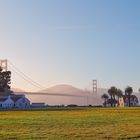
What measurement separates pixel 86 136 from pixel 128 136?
9.69 ft

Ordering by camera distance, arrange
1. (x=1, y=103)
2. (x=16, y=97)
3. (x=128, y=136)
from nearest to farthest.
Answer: (x=128, y=136), (x=1, y=103), (x=16, y=97)

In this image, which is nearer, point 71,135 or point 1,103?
point 71,135

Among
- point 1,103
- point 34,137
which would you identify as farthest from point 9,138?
point 1,103

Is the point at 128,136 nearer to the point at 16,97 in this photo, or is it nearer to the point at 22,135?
the point at 22,135

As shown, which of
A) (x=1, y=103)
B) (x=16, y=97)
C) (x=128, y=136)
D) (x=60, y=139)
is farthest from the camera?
(x=16, y=97)

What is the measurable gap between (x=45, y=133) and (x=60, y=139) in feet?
13.3

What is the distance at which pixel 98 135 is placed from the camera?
106ft

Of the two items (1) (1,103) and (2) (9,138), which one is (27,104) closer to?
(1) (1,103)

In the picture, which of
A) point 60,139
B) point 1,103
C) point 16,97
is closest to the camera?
point 60,139

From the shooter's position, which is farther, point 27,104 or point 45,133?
point 27,104

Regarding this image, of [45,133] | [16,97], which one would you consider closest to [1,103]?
[16,97]

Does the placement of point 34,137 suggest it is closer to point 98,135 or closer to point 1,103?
point 98,135

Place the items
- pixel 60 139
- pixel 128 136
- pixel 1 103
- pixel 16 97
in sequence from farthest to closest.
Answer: pixel 16 97 < pixel 1 103 < pixel 128 136 < pixel 60 139

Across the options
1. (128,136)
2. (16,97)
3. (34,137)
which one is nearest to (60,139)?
(34,137)
